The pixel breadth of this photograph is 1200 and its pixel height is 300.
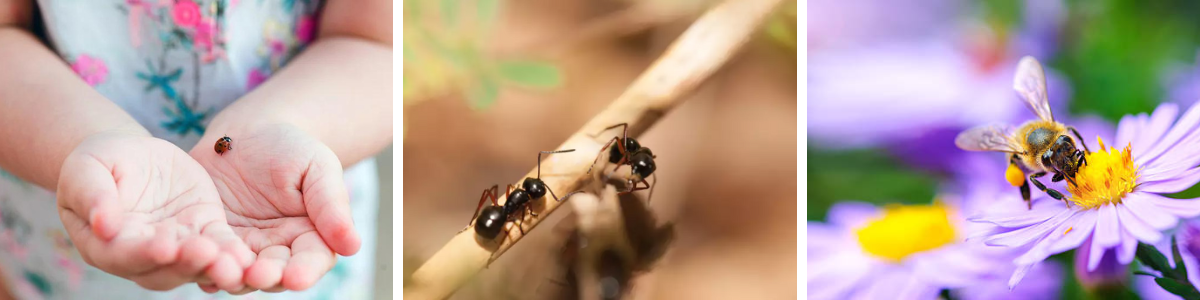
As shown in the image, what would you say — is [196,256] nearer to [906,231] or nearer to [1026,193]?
[906,231]

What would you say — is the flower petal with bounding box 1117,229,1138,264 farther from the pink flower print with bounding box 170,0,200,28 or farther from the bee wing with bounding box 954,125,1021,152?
the pink flower print with bounding box 170,0,200,28

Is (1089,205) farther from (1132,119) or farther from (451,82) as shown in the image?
(451,82)

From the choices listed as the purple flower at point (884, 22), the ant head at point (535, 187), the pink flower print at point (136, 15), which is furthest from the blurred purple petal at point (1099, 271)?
the pink flower print at point (136, 15)

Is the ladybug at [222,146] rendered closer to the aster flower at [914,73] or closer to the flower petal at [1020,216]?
the aster flower at [914,73]

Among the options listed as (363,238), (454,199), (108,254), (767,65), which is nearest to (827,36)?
(767,65)

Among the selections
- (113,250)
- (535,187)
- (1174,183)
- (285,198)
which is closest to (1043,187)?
(1174,183)

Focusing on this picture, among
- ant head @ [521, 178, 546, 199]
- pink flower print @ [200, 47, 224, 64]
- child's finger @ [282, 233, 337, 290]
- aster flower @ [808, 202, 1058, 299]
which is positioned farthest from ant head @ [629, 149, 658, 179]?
→ pink flower print @ [200, 47, 224, 64]
